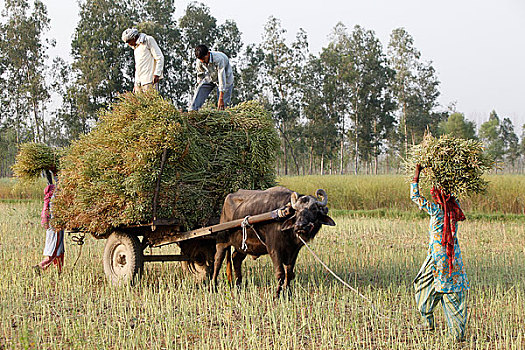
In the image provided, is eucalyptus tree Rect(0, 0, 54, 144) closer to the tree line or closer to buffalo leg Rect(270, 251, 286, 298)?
the tree line

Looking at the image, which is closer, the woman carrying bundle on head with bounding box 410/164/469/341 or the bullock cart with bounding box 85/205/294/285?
the woman carrying bundle on head with bounding box 410/164/469/341

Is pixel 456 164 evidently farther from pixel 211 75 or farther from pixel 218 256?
pixel 211 75

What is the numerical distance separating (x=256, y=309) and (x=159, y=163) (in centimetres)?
202

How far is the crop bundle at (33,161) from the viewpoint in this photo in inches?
284

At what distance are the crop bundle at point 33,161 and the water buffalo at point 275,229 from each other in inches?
121

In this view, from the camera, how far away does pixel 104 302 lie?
5562 millimetres

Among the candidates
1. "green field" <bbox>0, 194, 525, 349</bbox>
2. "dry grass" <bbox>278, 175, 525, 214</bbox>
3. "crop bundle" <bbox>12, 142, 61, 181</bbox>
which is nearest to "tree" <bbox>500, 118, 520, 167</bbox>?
"dry grass" <bbox>278, 175, 525, 214</bbox>

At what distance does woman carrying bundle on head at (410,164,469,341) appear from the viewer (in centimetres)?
420

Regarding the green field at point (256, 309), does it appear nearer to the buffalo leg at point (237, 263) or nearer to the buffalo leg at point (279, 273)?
the buffalo leg at point (279, 273)

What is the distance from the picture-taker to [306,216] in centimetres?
502

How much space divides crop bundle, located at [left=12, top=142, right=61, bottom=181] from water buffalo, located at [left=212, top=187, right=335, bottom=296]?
3074 mm

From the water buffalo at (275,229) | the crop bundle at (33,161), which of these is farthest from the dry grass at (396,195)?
the water buffalo at (275,229)

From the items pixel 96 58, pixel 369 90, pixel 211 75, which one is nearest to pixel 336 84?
pixel 369 90

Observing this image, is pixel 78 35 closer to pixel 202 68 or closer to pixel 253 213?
pixel 202 68
